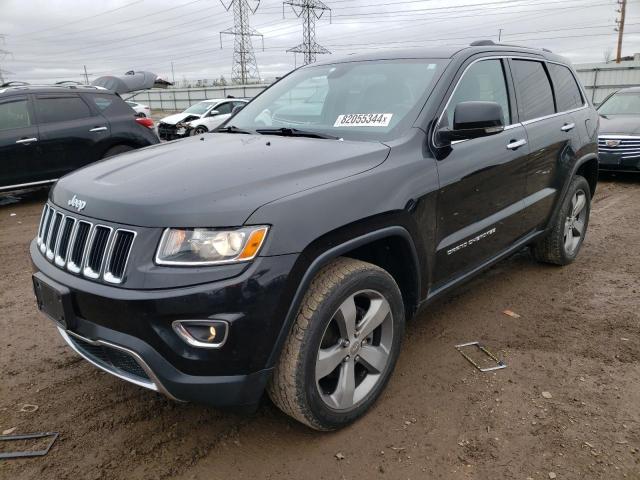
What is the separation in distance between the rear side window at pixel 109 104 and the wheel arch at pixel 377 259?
274 inches

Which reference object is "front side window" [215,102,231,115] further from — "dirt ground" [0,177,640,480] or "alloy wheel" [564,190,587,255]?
"dirt ground" [0,177,640,480]

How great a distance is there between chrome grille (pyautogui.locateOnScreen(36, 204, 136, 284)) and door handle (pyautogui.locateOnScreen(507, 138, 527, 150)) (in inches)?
99.2

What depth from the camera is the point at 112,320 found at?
2.06 metres

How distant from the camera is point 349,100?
3207 mm

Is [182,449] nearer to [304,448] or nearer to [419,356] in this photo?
[304,448]

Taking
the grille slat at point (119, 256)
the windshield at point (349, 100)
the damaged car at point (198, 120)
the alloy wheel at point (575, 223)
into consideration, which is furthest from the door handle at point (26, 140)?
the damaged car at point (198, 120)

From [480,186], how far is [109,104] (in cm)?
707

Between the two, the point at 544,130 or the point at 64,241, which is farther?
the point at 544,130

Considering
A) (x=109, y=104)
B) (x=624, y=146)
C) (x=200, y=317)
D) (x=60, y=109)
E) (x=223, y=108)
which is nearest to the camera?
(x=200, y=317)

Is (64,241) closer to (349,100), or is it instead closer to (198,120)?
(349,100)

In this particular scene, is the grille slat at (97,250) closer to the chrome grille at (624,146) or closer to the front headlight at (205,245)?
the front headlight at (205,245)

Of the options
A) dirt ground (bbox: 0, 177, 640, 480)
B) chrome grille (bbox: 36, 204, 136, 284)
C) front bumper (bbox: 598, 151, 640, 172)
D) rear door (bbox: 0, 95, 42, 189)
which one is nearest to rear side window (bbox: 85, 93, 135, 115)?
rear door (bbox: 0, 95, 42, 189)

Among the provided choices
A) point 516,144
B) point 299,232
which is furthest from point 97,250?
point 516,144

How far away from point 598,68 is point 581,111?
21.8m
